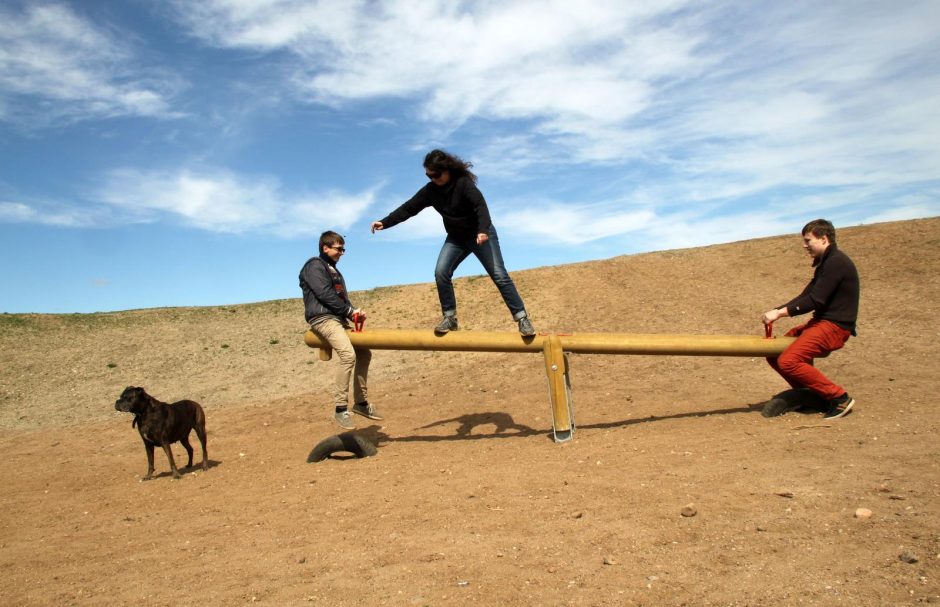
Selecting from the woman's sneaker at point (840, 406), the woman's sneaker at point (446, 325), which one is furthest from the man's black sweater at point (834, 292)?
the woman's sneaker at point (446, 325)

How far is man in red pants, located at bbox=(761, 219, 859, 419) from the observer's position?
7332mm

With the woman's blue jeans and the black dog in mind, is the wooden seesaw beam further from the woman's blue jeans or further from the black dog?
the black dog

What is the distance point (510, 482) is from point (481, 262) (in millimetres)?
2605

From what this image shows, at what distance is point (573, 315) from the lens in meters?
16.3

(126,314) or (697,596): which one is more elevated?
(126,314)

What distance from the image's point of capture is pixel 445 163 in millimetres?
7363

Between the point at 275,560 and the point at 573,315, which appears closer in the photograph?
the point at 275,560

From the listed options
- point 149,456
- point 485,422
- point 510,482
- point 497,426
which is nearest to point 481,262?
point 510,482

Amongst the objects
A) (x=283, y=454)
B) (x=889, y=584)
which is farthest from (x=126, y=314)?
(x=889, y=584)

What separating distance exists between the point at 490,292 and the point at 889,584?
15955mm

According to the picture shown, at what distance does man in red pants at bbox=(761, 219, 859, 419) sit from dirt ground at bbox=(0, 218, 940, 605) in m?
0.44

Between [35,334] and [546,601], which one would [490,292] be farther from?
[546,601]

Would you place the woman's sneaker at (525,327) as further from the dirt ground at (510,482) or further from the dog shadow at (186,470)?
the dog shadow at (186,470)

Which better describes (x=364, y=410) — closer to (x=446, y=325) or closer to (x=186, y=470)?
(x=446, y=325)
